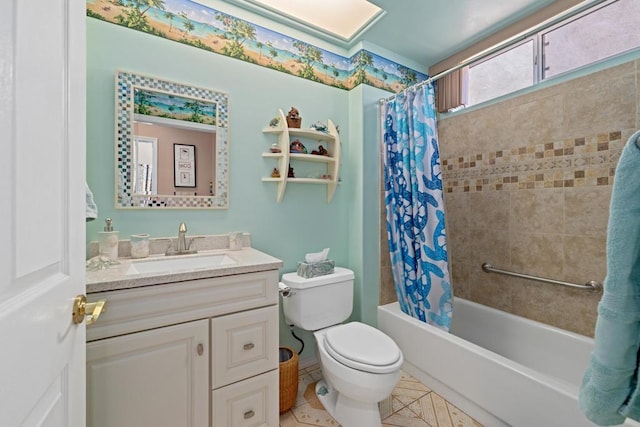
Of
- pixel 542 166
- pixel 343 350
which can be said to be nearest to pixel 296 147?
pixel 343 350

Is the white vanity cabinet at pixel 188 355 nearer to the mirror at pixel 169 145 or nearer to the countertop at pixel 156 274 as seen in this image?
the countertop at pixel 156 274

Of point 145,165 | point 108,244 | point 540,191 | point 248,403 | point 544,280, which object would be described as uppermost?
point 145,165

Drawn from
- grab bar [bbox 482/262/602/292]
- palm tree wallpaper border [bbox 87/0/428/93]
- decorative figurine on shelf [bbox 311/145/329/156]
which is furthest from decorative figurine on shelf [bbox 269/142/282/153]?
grab bar [bbox 482/262/602/292]

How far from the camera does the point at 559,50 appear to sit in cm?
181

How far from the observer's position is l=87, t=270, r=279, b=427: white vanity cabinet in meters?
0.98

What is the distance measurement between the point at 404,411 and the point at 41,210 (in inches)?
74.6

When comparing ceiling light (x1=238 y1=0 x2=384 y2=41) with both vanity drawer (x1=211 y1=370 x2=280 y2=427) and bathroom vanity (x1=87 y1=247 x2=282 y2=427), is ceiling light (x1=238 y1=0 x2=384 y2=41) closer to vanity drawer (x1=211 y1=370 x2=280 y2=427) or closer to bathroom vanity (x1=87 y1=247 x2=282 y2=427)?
bathroom vanity (x1=87 y1=247 x2=282 y2=427)

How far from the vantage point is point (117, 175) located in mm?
1410

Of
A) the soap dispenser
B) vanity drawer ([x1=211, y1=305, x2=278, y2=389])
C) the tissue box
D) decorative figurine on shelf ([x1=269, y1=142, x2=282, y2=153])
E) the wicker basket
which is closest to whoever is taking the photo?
vanity drawer ([x1=211, y1=305, x2=278, y2=389])

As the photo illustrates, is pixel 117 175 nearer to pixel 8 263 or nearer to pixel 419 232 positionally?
pixel 8 263

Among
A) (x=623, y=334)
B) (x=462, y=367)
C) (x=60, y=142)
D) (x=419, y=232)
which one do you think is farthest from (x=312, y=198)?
(x=623, y=334)

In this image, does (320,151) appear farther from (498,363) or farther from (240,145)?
(498,363)

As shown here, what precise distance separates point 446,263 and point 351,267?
0.71 m

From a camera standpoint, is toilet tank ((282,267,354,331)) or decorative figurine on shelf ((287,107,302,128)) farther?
decorative figurine on shelf ((287,107,302,128))
